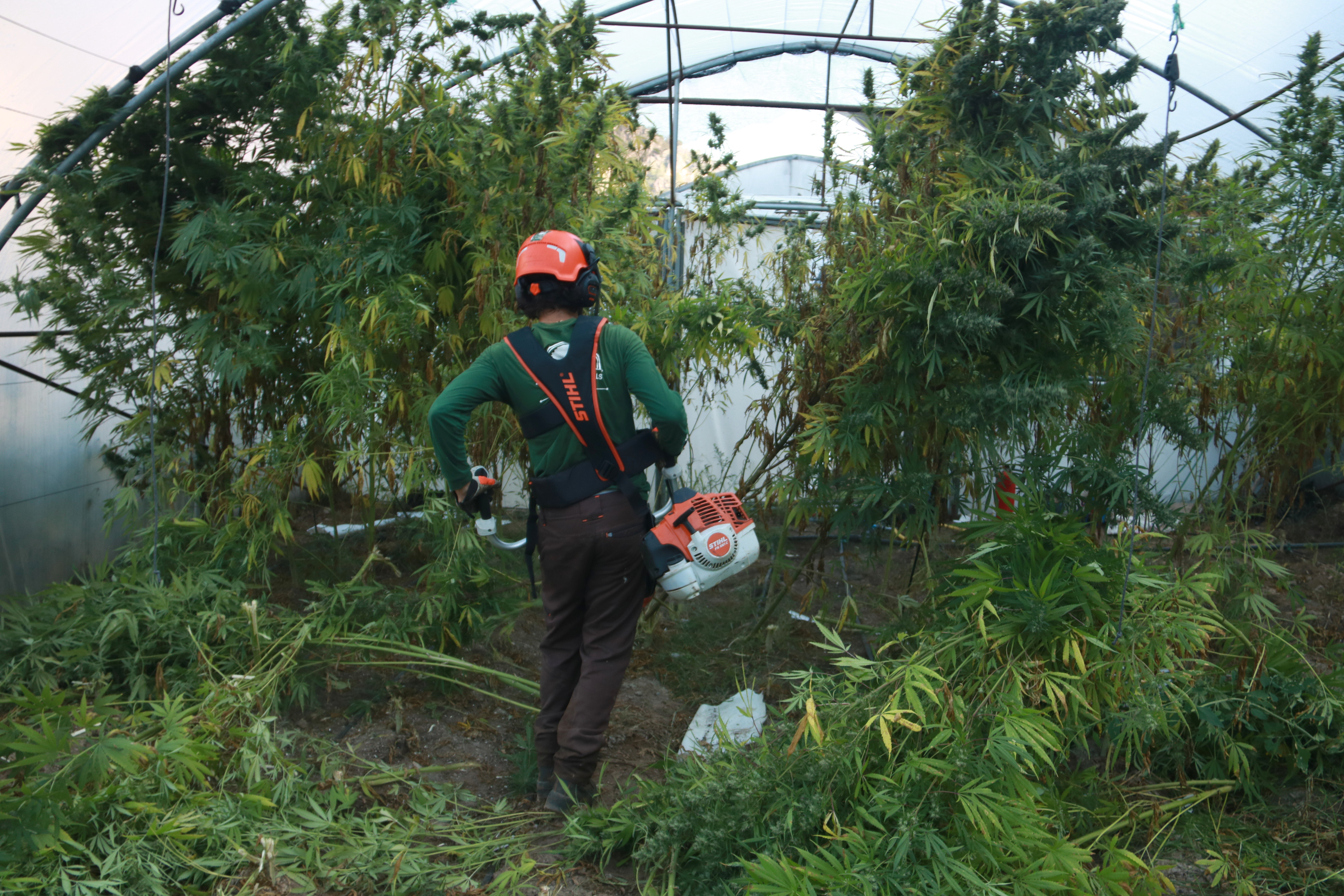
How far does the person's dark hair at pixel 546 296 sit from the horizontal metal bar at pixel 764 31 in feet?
12.2

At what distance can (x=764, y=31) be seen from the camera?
5672 mm

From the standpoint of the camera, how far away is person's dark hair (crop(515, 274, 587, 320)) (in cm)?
240

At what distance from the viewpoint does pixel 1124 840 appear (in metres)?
2.12

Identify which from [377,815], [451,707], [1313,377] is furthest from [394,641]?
[1313,377]

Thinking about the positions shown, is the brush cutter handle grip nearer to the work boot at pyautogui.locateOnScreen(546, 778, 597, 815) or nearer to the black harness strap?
the black harness strap

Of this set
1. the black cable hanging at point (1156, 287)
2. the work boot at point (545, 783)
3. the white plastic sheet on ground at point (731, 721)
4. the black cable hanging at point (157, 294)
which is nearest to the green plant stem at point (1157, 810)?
the black cable hanging at point (1156, 287)

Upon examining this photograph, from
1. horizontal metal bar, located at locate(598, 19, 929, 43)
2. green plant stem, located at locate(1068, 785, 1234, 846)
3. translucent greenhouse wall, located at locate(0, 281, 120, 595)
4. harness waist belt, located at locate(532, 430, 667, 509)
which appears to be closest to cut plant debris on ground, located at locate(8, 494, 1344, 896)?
green plant stem, located at locate(1068, 785, 1234, 846)

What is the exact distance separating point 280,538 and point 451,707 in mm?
1166

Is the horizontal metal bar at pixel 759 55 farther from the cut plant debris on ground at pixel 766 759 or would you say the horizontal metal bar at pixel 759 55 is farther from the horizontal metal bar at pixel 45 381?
the cut plant debris on ground at pixel 766 759

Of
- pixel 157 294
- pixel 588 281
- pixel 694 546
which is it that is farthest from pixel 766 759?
pixel 157 294

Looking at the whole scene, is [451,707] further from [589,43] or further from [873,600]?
[589,43]

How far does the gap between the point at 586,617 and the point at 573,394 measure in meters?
0.64

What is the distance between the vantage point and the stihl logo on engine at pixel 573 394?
2.35 m

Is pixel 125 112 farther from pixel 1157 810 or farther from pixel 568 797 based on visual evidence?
pixel 1157 810
